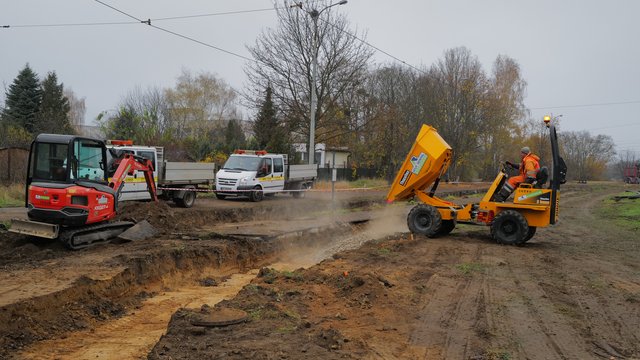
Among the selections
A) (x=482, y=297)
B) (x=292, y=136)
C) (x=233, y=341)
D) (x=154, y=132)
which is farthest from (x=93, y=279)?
(x=154, y=132)

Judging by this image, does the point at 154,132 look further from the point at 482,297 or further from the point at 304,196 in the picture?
the point at 482,297

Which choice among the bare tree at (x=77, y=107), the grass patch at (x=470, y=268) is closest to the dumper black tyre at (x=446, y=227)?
the grass patch at (x=470, y=268)

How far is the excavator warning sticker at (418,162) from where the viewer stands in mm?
12956

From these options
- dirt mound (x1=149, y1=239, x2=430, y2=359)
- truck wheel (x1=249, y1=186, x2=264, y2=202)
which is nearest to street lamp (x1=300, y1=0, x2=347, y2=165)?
truck wheel (x1=249, y1=186, x2=264, y2=202)

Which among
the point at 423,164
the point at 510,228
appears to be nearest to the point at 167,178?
the point at 423,164

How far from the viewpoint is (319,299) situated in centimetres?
712

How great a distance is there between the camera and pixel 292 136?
37844 mm

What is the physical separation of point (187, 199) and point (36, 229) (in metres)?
9.17

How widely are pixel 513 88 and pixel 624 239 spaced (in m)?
46.4

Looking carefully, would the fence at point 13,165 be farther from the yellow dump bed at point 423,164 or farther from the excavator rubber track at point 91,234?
the yellow dump bed at point 423,164

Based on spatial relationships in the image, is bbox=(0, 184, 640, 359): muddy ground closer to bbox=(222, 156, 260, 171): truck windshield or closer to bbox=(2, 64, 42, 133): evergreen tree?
bbox=(222, 156, 260, 171): truck windshield

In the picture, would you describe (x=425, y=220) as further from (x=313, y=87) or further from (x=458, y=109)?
(x=458, y=109)

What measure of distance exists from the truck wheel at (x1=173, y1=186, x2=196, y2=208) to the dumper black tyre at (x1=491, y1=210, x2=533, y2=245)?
11.4m

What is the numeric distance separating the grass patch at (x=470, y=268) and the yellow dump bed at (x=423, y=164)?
3.54 m
